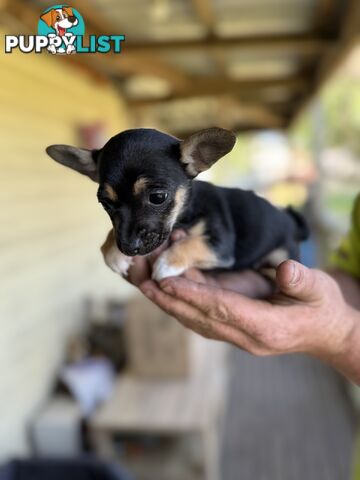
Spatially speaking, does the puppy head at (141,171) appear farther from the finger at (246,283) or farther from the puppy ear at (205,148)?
the finger at (246,283)

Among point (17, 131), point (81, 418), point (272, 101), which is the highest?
point (272, 101)

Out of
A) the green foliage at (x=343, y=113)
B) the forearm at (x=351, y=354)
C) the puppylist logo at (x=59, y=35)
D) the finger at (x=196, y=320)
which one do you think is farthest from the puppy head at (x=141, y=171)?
the green foliage at (x=343, y=113)

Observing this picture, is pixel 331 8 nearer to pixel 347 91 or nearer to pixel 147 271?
pixel 347 91

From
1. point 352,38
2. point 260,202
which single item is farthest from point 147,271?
point 352,38

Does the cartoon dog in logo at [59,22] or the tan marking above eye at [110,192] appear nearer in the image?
the cartoon dog in logo at [59,22]

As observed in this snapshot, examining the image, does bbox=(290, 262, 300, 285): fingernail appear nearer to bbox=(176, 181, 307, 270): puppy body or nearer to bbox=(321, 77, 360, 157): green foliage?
bbox=(176, 181, 307, 270): puppy body

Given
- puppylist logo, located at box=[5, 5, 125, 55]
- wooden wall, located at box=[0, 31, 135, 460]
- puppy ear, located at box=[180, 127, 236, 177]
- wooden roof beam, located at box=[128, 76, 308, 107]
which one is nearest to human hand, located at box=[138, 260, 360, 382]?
puppy ear, located at box=[180, 127, 236, 177]
